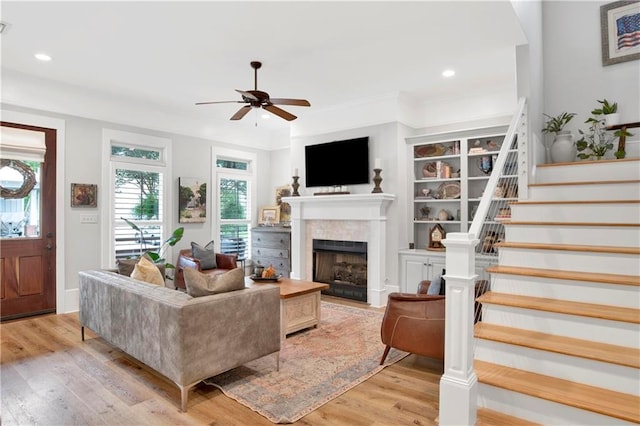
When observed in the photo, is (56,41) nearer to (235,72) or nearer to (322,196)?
(235,72)

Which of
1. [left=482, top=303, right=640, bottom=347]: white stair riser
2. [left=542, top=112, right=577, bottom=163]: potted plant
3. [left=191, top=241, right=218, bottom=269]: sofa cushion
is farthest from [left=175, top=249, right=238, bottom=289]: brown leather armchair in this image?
[left=542, top=112, right=577, bottom=163]: potted plant

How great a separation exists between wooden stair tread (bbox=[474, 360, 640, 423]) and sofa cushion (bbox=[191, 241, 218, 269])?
14.2 ft

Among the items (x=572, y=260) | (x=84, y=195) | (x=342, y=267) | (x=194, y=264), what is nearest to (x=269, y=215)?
(x=342, y=267)

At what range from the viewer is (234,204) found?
6992 mm

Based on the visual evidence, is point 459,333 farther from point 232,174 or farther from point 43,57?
point 232,174

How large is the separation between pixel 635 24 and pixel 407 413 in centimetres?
449

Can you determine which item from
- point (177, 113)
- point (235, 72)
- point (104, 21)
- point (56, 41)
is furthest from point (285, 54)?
point (177, 113)

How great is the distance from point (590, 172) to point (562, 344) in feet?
6.63

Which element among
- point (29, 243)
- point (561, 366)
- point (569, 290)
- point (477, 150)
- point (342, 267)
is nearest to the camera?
point (561, 366)

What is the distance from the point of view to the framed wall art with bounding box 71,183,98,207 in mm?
4914

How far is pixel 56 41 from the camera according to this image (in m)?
3.63

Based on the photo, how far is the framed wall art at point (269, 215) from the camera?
7.14 m

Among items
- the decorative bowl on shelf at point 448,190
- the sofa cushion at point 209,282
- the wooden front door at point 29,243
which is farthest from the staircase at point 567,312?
the wooden front door at point 29,243

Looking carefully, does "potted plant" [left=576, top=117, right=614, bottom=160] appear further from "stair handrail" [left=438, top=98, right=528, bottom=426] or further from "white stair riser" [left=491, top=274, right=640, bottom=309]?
"stair handrail" [left=438, top=98, right=528, bottom=426]
